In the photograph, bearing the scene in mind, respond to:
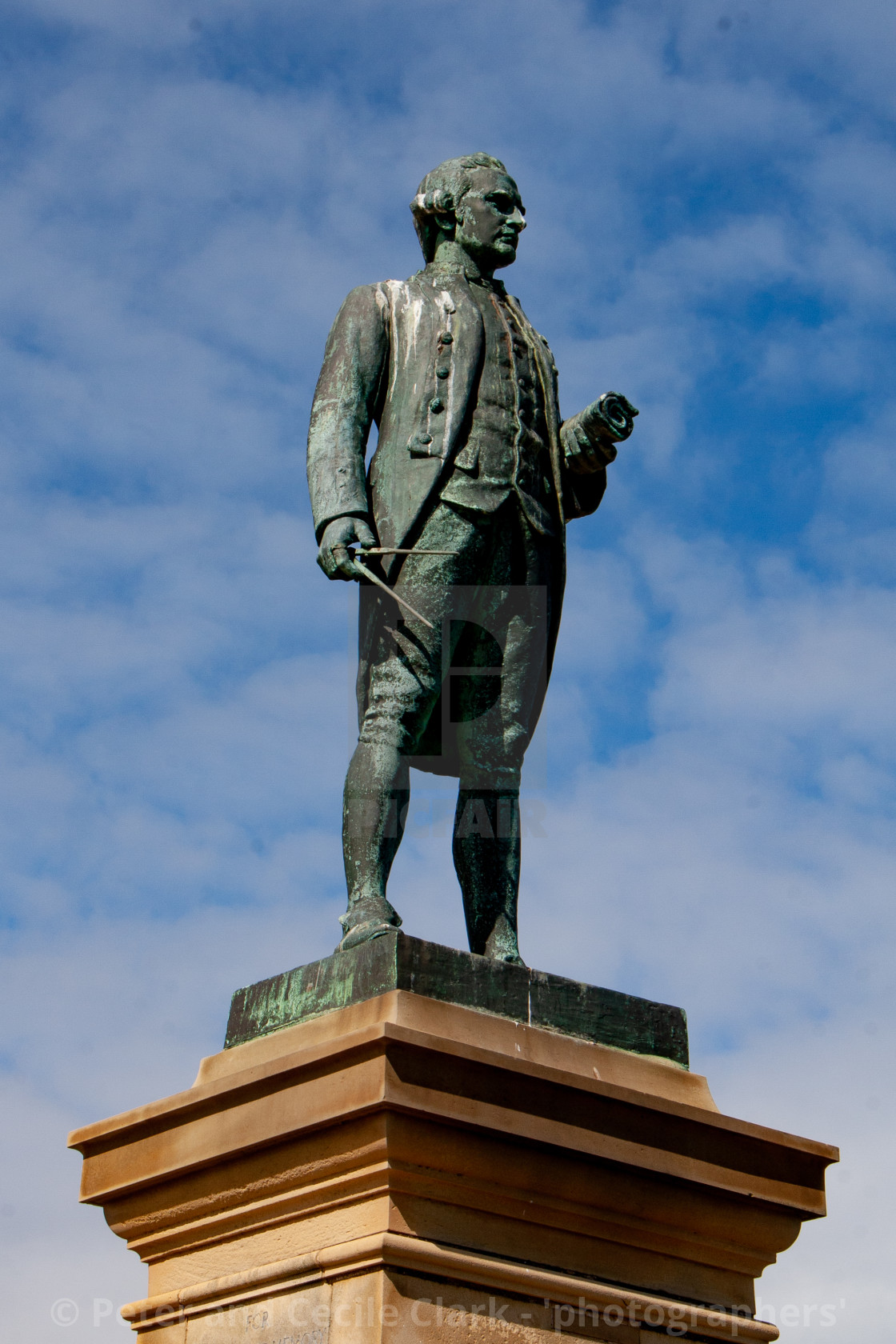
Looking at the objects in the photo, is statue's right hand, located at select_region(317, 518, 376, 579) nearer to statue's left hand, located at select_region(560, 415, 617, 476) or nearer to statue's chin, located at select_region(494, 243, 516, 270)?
statue's left hand, located at select_region(560, 415, 617, 476)

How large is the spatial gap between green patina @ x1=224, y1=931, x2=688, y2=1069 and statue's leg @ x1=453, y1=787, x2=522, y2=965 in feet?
1.24

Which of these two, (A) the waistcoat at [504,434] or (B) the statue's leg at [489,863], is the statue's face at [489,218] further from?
(B) the statue's leg at [489,863]

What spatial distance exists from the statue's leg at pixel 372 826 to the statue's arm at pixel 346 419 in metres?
0.74

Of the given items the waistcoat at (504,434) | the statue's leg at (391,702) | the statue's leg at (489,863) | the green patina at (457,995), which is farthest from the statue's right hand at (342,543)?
the green patina at (457,995)

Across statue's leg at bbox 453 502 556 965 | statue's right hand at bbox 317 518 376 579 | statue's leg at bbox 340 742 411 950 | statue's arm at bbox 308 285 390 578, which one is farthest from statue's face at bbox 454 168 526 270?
statue's leg at bbox 340 742 411 950

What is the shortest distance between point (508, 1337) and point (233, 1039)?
5.02 ft

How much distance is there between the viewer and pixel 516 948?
7.21 meters

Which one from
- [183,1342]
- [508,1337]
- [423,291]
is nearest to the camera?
[508,1337]

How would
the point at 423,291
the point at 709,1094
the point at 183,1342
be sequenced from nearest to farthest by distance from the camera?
the point at 183,1342
the point at 709,1094
the point at 423,291

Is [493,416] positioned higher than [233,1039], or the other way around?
[493,416]

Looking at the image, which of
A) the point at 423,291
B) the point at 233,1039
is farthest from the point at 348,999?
the point at 423,291

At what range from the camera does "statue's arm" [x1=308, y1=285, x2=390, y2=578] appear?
720cm

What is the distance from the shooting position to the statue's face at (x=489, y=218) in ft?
25.8

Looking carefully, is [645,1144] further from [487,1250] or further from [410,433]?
[410,433]
